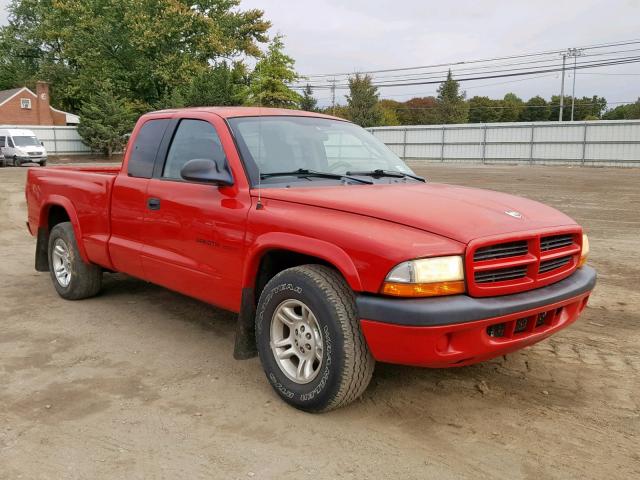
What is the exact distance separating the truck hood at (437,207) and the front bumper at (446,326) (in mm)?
363

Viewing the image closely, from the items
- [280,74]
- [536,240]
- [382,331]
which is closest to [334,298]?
[382,331]

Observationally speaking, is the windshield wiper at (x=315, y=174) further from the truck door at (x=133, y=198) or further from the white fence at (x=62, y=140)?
the white fence at (x=62, y=140)

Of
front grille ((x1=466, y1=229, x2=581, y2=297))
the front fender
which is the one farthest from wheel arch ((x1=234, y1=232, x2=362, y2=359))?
front grille ((x1=466, y1=229, x2=581, y2=297))

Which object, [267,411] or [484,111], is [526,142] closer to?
[267,411]

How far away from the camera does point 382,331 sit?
2.97 meters

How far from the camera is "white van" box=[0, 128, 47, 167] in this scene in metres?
32.8

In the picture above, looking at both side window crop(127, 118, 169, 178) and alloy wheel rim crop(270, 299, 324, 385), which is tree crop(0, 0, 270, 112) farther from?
alloy wheel rim crop(270, 299, 324, 385)

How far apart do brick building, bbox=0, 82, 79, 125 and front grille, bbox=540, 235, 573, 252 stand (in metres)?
56.4

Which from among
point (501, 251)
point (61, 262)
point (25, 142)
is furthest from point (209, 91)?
point (501, 251)

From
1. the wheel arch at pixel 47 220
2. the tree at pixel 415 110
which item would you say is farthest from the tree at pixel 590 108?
the wheel arch at pixel 47 220

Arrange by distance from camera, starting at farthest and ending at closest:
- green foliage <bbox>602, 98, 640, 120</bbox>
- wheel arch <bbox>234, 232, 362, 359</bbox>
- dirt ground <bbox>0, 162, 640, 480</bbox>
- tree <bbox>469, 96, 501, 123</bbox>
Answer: tree <bbox>469, 96, 501, 123</bbox> < green foliage <bbox>602, 98, 640, 120</bbox> < wheel arch <bbox>234, 232, 362, 359</bbox> < dirt ground <bbox>0, 162, 640, 480</bbox>

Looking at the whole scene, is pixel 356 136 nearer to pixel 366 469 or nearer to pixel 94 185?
pixel 94 185

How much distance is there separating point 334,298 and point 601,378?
6.49ft

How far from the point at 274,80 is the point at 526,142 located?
20266 mm
